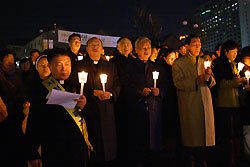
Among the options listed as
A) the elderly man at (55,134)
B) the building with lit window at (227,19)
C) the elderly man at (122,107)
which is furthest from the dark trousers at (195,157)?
the building with lit window at (227,19)

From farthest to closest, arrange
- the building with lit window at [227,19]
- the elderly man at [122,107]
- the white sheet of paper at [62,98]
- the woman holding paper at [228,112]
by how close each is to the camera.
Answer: the building with lit window at [227,19]
the woman holding paper at [228,112]
the elderly man at [122,107]
the white sheet of paper at [62,98]

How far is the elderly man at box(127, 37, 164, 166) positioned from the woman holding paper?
4.29 feet

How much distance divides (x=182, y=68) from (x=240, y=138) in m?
2.03

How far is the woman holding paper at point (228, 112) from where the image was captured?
4207mm

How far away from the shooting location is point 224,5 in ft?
232

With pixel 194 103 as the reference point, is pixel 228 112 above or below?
below

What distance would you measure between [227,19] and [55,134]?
80724 mm

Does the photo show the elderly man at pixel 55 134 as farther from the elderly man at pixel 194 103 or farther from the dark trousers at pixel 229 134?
the dark trousers at pixel 229 134

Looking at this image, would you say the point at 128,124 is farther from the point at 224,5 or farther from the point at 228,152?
the point at 224,5

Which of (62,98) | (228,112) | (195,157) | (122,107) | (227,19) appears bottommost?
(195,157)

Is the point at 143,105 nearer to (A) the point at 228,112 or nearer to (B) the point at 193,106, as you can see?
(B) the point at 193,106

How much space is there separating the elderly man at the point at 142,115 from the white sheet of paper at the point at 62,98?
1667mm

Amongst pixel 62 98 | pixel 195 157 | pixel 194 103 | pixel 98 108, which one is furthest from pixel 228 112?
pixel 62 98

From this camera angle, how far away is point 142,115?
12.9 feet
